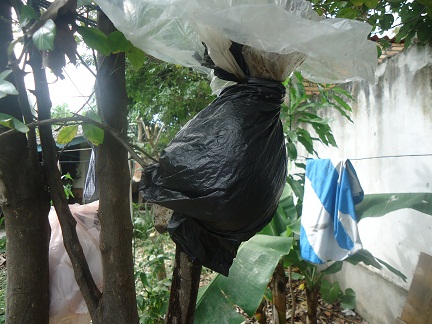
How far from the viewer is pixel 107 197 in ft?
2.97

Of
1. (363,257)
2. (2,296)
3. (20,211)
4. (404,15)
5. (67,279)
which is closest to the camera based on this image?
(20,211)

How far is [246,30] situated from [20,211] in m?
0.74

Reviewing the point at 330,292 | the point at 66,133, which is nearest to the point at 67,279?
the point at 66,133

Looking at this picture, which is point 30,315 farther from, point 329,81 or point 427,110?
point 427,110

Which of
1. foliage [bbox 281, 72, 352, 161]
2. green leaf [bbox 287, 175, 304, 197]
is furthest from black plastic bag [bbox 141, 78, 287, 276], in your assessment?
green leaf [bbox 287, 175, 304, 197]

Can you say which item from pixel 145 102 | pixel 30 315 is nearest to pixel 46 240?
→ pixel 30 315

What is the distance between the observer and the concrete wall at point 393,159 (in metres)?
2.42

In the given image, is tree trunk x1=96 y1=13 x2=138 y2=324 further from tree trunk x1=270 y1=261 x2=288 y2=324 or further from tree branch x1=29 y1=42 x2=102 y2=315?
tree trunk x1=270 y1=261 x2=288 y2=324

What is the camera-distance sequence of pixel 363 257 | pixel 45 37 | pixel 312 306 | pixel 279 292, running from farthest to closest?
1. pixel 312 306
2. pixel 279 292
3. pixel 363 257
4. pixel 45 37

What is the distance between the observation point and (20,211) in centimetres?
90

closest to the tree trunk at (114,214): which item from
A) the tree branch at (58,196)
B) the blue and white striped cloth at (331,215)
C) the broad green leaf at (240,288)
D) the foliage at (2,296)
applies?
the tree branch at (58,196)

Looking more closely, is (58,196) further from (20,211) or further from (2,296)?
(2,296)

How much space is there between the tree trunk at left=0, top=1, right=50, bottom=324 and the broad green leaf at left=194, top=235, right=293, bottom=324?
30.2 inches

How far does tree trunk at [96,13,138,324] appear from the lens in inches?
35.3
